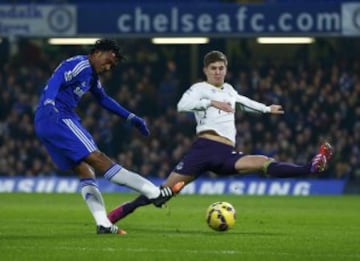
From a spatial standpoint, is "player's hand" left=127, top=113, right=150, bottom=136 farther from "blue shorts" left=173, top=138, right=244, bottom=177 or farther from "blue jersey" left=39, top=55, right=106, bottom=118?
"blue jersey" left=39, top=55, right=106, bottom=118

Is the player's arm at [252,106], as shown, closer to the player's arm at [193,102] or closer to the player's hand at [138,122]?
the player's arm at [193,102]

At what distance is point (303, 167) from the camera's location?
41.6 ft

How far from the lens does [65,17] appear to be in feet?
99.4

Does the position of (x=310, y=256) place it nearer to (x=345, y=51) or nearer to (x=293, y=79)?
(x=293, y=79)

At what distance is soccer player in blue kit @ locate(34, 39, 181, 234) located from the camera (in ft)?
39.3

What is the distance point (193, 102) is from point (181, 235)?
5.12 ft

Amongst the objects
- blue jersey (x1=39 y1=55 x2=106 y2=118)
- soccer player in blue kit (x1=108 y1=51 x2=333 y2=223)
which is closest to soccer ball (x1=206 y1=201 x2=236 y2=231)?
soccer player in blue kit (x1=108 y1=51 x2=333 y2=223)

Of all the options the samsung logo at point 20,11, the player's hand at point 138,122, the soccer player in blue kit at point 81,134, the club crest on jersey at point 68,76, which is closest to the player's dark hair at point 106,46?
the soccer player in blue kit at point 81,134

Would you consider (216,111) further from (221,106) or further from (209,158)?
(221,106)

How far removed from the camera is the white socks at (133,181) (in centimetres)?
1188

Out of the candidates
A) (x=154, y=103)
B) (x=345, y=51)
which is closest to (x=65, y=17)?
(x=154, y=103)

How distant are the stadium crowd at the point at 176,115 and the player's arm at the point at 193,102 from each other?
1560 cm

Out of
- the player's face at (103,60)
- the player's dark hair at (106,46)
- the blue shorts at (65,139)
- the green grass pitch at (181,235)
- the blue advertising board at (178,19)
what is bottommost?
the green grass pitch at (181,235)

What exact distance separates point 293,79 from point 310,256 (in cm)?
2082
